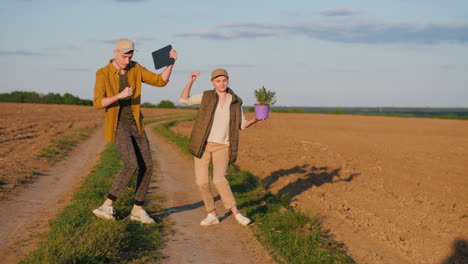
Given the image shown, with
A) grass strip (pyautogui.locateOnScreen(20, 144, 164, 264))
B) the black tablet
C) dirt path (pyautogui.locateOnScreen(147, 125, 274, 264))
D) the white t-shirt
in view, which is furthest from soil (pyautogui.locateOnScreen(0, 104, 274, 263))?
the black tablet

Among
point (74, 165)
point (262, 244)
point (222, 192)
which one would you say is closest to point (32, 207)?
point (222, 192)

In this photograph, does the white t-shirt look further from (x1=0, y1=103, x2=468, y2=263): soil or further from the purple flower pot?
(x1=0, y1=103, x2=468, y2=263): soil

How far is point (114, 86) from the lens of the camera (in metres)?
6.46

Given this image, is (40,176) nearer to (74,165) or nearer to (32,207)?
(74,165)

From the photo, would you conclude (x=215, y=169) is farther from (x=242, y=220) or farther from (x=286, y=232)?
(x=286, y=232)

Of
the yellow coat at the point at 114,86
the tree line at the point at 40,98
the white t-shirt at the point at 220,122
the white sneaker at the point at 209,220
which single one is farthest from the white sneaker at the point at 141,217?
→ the tree line at the point at 40,98

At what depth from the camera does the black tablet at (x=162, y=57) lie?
6.50 metres

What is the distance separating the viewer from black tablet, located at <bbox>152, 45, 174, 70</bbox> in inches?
256

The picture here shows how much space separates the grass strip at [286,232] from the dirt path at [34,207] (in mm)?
2810

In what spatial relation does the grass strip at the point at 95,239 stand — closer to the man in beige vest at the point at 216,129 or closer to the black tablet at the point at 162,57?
the man in beige vest at the point at 216,129

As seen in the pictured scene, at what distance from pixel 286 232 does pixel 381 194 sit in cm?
478

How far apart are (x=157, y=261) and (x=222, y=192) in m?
1.86

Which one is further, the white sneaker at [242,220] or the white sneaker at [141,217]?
the white sneaker at [242,220]

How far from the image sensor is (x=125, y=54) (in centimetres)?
634
